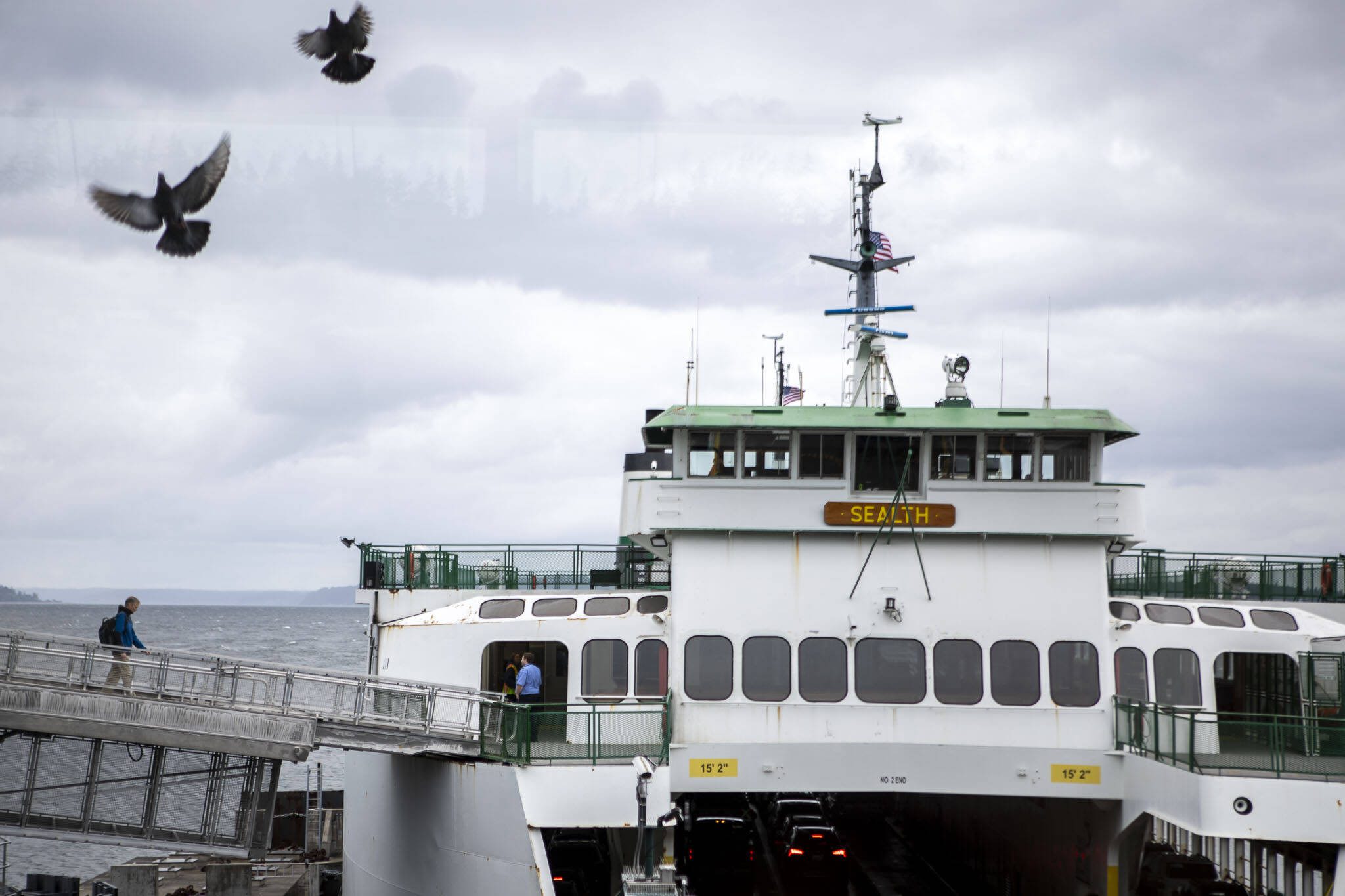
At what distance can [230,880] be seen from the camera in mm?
29500

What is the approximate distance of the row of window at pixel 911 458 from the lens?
794 inches

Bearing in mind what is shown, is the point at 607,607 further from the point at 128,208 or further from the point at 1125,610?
the point at 128,208

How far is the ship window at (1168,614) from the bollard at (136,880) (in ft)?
71.5

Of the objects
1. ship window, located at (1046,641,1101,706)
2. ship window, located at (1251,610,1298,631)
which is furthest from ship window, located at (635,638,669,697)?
ship window, located at (1251,610,1298,631)

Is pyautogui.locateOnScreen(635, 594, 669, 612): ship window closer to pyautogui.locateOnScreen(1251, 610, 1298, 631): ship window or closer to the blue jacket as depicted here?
the blue jacket

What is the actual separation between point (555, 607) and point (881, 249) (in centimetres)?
1143

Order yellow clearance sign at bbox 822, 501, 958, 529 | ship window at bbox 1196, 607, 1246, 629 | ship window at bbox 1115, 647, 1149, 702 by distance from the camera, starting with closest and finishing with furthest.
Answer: yellow clearance sign at bbox 822, 501, 958, 529 < ship window at bbox 1115, 647, 1149, 702 < ship window at bbox 1196, 607, 1246, 629

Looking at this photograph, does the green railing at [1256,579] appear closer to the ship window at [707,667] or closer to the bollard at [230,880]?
the ship window at [707,667]

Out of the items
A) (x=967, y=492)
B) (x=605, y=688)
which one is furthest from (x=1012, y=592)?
(x=605, y=688)

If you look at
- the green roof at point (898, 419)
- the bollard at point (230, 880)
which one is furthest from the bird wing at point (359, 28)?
the bollard at point (230, 880)

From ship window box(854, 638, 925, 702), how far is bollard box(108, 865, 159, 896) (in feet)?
59.7

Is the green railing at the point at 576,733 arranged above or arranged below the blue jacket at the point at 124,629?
below

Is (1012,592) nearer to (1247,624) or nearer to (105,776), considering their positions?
(1247,624)

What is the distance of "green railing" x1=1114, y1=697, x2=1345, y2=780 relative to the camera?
1666 centimetres
